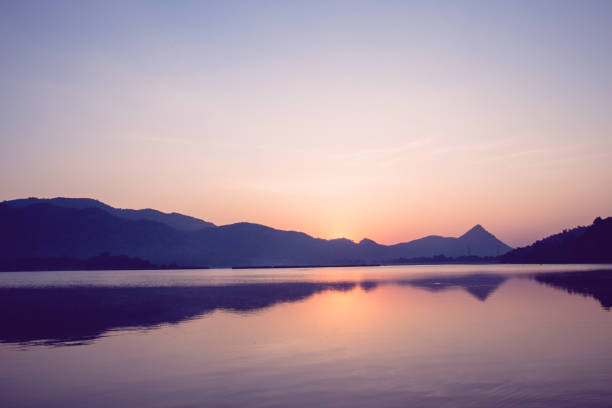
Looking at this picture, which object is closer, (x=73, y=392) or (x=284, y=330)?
(x=73, y=392)

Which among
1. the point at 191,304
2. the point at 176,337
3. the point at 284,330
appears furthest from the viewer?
the point at 191,304

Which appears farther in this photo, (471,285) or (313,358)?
(471,285)

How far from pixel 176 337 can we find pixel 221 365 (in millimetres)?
9008

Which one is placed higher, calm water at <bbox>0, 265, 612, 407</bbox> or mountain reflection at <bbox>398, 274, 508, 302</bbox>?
calm water at <bbox>0, 265, 612, 407</bbox>

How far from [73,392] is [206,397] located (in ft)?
17.4

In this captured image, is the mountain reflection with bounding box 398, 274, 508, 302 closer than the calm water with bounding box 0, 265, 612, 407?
No

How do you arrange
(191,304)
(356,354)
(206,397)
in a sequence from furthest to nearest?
A: (191,304), (356,354), (206,397)

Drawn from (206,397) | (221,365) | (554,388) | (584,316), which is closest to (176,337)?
(221,365)

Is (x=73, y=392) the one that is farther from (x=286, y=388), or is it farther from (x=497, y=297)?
(x=497, y=297)

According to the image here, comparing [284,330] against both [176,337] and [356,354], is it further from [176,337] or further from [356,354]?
[356,354]

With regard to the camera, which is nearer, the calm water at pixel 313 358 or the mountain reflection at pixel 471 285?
the calm water at pixel 313 358

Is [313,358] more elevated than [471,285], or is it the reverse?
[313,358]

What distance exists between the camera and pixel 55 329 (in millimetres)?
33500

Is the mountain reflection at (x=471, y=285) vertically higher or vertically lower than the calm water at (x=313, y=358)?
lower
